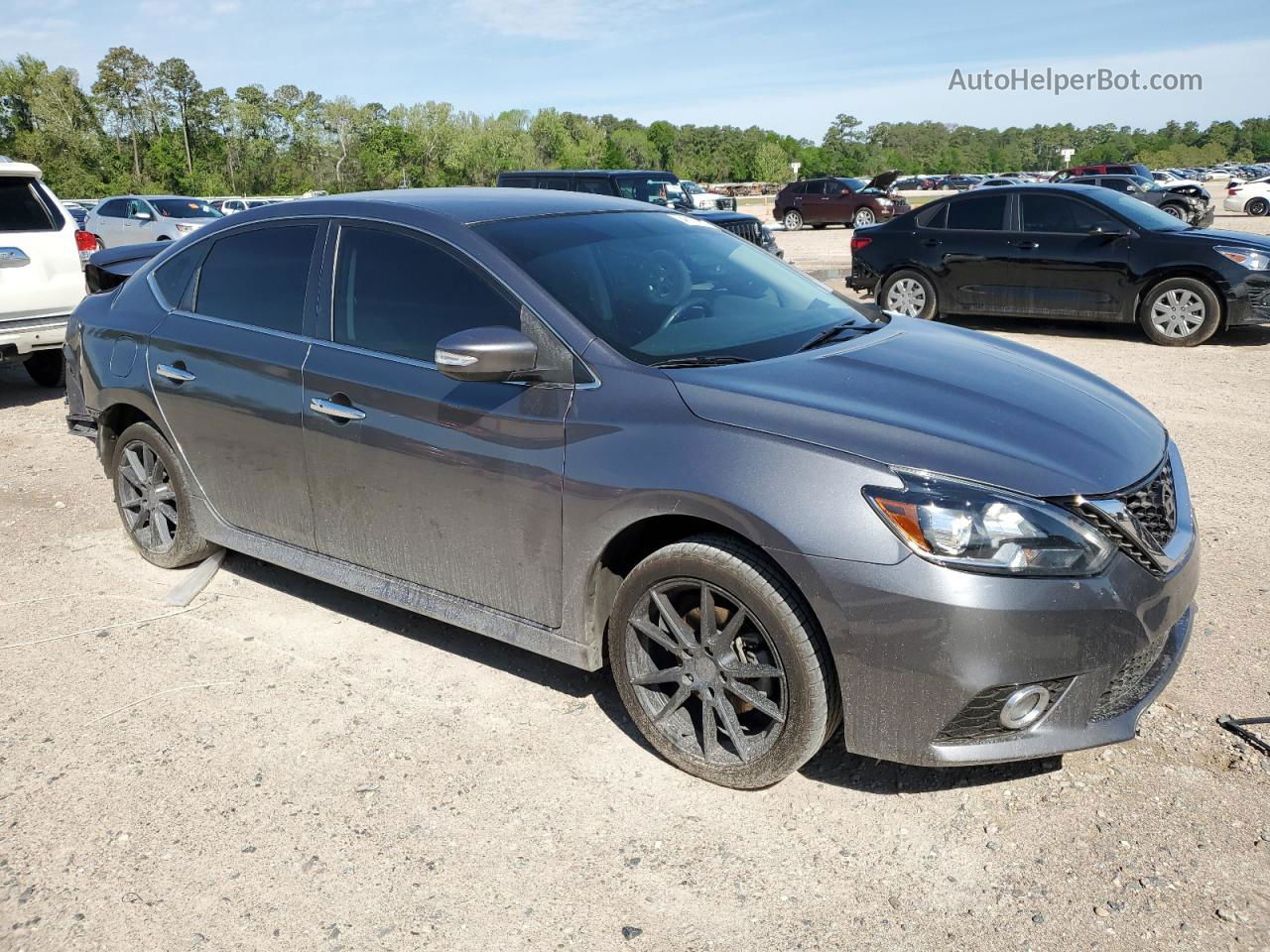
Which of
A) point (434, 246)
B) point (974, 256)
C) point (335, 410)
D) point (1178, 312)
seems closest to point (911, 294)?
point (974, 256)

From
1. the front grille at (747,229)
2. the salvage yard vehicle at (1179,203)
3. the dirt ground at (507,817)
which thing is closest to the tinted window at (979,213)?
the front grille at (747,229)

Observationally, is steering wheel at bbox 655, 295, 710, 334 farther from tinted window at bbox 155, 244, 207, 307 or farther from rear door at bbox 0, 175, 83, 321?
rear door at bbox 0, 175, 83, 321

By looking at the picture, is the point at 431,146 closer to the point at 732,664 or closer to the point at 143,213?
the point at 143,213

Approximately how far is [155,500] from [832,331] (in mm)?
3190

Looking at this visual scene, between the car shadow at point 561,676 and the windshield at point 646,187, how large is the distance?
12.7m

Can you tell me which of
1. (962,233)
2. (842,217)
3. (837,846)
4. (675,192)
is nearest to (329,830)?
(837,846)

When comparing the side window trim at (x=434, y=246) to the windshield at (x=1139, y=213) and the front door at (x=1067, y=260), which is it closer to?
the front door at (x=1067, y=260)

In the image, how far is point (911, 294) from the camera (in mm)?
12359

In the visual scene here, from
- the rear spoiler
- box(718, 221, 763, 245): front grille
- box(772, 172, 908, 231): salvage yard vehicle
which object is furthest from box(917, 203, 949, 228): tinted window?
box(772, 172, 908, 231): salvage yard vehicle

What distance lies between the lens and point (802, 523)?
2836mm

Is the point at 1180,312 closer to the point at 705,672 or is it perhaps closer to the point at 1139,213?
the point at 1139,213

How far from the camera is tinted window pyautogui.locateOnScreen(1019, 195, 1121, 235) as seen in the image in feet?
35.9

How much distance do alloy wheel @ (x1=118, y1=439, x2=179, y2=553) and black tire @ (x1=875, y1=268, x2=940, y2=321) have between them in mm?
8976

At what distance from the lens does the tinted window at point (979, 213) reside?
38.3 feet
